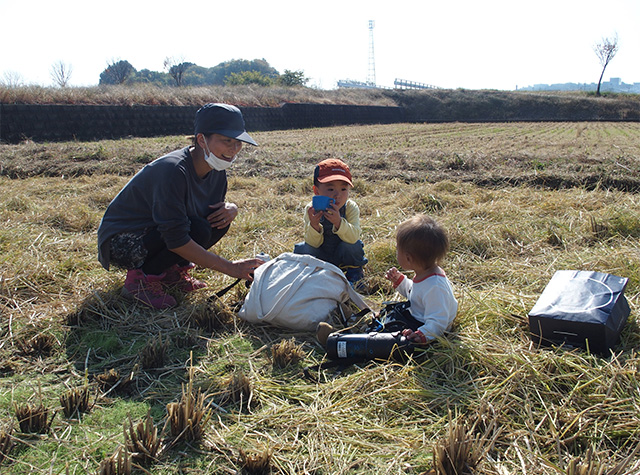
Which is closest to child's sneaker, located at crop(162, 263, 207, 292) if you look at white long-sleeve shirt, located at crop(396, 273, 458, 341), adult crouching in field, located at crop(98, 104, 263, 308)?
adult crouching in field, located at crop(98, 104, 263, 308)

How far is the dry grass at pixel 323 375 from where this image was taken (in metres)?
1.72

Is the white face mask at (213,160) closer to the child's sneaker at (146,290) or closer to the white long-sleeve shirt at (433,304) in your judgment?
the child's sneaker at (146,290)

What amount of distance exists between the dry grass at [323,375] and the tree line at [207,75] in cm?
2737

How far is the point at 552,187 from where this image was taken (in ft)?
21.8

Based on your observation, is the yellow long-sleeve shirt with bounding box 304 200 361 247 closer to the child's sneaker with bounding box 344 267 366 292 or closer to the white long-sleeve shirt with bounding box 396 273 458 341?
the child's sneaker with bounding box 344 267 366 292

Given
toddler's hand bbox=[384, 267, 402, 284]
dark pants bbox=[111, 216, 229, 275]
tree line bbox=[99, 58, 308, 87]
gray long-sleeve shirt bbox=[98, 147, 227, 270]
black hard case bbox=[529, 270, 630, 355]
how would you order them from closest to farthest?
black hard case bbox=[529, 270, 630, 355]
toddler's hand bbox=[384, 267, 402, 284]
gray long-sleeve shirt bbox=[98, 147, 227, 270]
dark pants bbox=[111, 216, 229, 275]
tree line bbox=[99, 58, 308, 87]

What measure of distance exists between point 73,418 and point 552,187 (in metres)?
6.58

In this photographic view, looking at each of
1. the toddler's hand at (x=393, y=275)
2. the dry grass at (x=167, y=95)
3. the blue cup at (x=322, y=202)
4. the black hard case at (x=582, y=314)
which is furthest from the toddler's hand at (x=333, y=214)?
the dry grass at (x=167, y=95)

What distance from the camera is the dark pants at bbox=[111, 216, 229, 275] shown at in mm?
3168

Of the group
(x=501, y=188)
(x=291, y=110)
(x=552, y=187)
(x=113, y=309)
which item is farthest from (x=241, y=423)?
(x=291, y=110)

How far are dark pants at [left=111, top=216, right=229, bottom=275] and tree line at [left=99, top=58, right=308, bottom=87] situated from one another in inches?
1075

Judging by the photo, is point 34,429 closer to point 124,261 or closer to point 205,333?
point 205,333

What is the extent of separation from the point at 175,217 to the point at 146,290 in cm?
61

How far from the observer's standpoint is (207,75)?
151m
